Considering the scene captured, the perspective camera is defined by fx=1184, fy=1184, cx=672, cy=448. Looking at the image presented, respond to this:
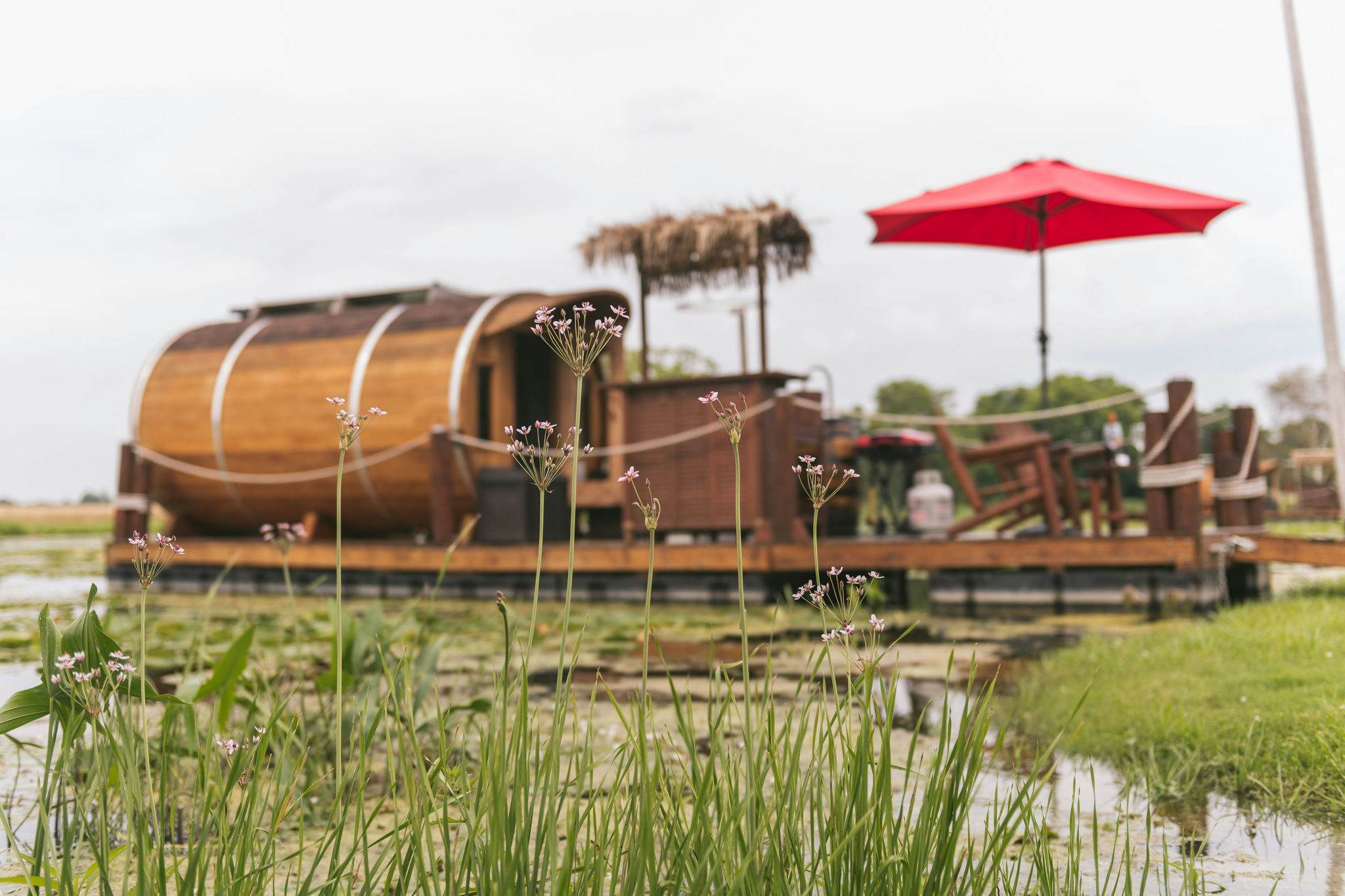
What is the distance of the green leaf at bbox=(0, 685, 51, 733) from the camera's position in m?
1.52

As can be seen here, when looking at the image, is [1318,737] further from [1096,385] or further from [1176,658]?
[1096,385]

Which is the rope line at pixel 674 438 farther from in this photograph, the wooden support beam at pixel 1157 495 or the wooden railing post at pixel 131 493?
the wooden railing post at pixel 131 493

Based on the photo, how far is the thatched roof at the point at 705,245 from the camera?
7.91m

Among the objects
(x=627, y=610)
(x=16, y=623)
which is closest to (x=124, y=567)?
(x=16, y=623)

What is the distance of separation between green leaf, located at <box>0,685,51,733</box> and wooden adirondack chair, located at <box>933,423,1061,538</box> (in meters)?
5.71

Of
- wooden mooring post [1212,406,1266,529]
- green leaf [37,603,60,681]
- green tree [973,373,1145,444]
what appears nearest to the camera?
green leaf [37,603,60,681]

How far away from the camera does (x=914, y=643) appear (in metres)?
5.29

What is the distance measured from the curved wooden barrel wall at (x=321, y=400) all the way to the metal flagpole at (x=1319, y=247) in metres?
5.09

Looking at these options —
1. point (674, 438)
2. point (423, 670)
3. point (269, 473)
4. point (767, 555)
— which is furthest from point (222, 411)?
point (423, 670)

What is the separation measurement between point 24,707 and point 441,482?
729cm

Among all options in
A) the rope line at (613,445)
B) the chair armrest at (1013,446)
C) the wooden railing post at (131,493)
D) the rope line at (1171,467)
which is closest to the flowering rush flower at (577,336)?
the rope line at (613,445)

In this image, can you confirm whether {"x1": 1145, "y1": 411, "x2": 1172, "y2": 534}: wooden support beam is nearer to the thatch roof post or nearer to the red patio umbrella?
the red patio umbrella

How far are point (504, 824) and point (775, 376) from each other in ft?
21.4

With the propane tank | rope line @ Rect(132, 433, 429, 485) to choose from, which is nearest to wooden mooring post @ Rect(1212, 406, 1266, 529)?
Answer: the propane tank
